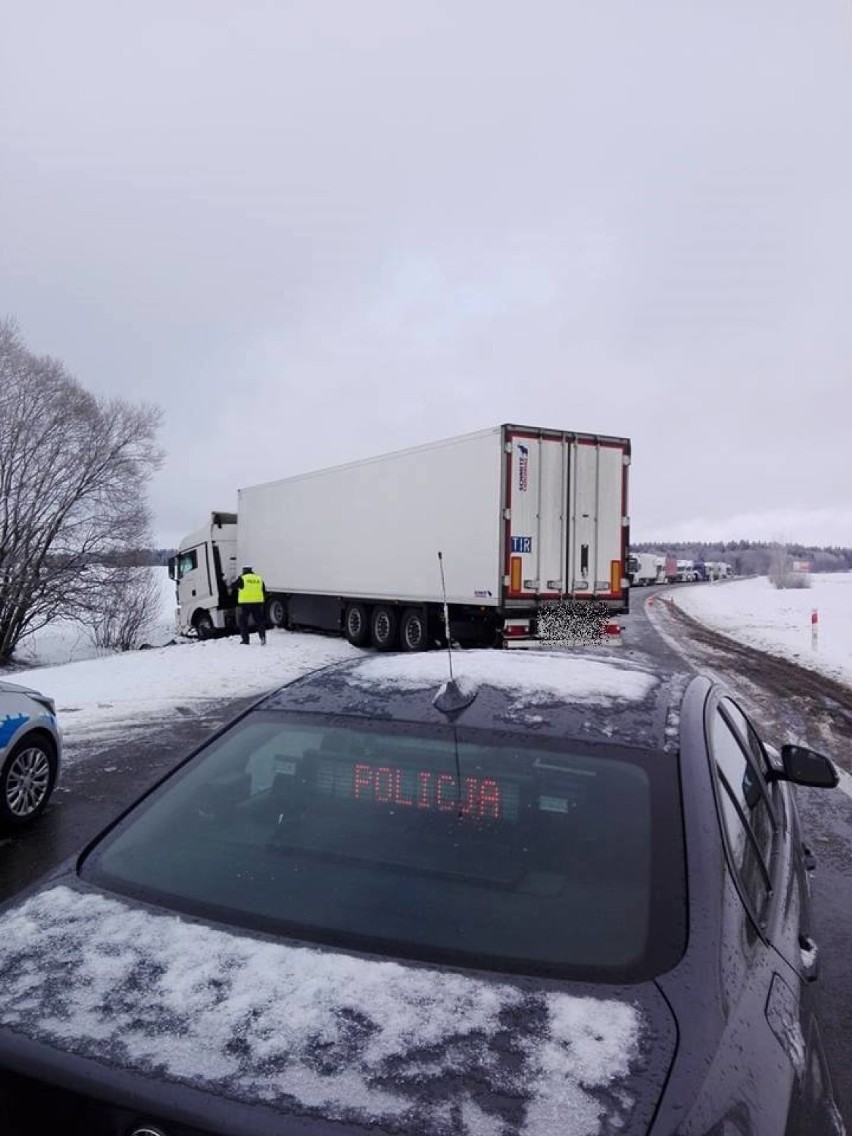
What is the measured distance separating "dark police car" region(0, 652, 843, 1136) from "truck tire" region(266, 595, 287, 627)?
2066 cm

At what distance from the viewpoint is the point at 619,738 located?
2400 mm

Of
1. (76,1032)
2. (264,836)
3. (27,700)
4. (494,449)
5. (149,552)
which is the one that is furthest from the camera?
(149,552)

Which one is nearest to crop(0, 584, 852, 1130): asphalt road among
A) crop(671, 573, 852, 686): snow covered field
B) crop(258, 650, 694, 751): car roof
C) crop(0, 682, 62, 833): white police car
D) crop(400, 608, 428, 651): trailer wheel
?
crop(0, 682, 62, 833): white police car

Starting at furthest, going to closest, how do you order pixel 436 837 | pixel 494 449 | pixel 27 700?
pixel 494 449, pixel 27 700, pixel 436 837

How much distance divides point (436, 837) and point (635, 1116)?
37.8 inches

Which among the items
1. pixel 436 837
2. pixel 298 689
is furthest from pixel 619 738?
pixel 298 689

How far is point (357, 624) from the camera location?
19.5m

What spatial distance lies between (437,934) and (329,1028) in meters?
0.40

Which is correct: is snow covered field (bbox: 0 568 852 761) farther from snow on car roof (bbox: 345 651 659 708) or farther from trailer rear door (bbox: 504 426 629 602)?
snow on car roof (bbox: 345 651 659 708)

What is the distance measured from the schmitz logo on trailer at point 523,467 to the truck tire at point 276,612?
10.1 meters

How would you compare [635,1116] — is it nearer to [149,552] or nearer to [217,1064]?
[217,1064]

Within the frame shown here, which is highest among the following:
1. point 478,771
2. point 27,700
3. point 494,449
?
point 494,449

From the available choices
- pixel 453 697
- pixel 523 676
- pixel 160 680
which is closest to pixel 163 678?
pixel 160 680

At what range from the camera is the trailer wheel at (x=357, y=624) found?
19.2 metres
